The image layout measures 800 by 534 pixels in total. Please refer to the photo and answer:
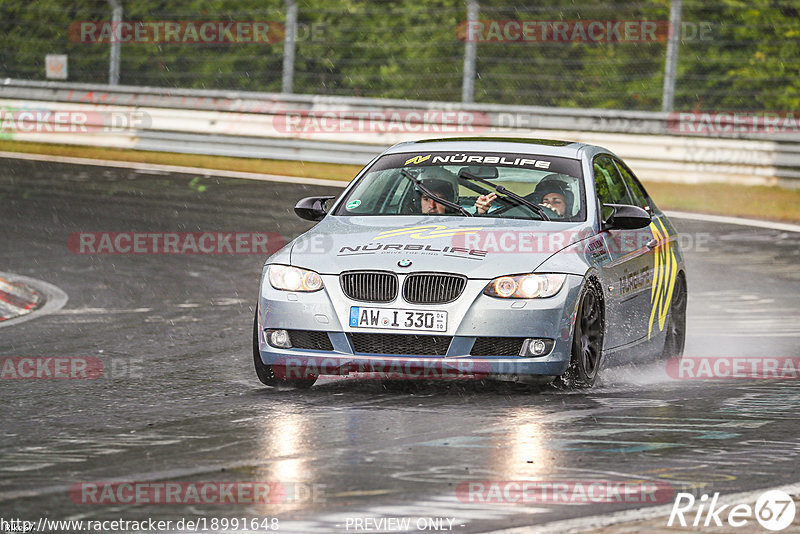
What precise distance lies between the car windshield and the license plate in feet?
3.99

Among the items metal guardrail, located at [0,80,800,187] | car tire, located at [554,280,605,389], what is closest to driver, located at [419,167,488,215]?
car tire, located at [554,280,605,389]

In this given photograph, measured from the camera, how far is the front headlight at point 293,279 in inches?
352

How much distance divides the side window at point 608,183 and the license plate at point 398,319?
192 centimetres

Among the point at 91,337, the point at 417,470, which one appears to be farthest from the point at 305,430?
the point at 91,337

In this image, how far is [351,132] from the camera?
23.8 metres

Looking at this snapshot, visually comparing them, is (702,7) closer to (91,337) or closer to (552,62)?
(552,62)

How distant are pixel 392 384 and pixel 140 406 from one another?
62.7 inches

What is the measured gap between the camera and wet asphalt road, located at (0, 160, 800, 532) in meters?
6.35

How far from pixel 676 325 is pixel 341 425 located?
3892 millimetres

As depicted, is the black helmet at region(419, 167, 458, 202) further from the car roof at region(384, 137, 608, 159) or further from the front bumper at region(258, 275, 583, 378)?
the front bumper at region(258, 275, 583, 378)

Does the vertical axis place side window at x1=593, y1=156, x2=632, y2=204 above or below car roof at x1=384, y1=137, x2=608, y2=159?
below

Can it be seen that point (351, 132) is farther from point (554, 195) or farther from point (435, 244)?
point (435, 244)

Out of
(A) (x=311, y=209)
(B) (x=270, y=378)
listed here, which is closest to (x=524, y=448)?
(B) (x=270, y=378)

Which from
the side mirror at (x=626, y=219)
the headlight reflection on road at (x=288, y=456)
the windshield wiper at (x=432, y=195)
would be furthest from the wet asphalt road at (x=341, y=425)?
the windshield wiper at (x=432, y=195)
